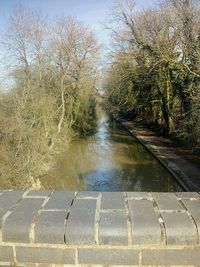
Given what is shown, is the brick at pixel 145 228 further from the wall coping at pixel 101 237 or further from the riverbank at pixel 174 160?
the riverbank at pixel 174 160

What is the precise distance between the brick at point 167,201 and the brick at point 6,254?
0.70 meters

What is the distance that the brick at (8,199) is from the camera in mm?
Answer: 1590

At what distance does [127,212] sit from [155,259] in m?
0.23

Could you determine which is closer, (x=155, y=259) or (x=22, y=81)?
(x=155, y=259)

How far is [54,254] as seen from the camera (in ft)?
4.66

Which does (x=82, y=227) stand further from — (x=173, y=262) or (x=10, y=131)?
(x=10, y=131)

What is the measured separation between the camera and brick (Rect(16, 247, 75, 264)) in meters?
1.41

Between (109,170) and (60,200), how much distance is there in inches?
697

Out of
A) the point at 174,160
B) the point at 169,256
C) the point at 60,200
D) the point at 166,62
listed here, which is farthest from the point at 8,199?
the point at 166,62

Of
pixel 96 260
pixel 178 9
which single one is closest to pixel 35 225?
pixel 96 260

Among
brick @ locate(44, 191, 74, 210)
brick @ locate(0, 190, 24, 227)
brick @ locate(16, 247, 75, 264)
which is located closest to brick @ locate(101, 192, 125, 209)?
brick @ locate(44, 191, 74, 210)

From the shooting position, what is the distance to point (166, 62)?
2483cm

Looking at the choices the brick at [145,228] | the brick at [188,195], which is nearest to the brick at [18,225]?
the brick at [145,228]

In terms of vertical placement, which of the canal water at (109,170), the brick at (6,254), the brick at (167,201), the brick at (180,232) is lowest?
the canal water at (109,170)
